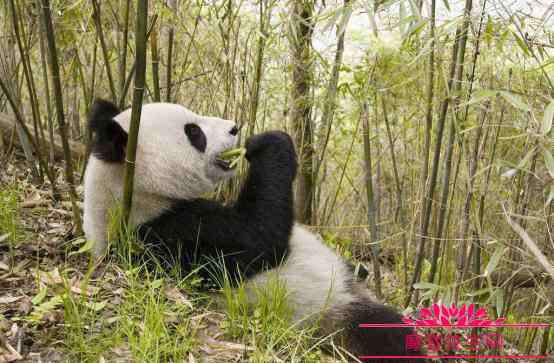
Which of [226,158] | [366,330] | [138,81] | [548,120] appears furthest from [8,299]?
[548,120]

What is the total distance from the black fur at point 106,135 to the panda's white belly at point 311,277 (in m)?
0.92

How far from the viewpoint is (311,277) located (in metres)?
2.72

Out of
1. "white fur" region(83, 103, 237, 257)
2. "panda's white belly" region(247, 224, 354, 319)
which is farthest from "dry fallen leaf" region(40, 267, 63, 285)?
"panda's white belly" region(247, 224, 354, 319)

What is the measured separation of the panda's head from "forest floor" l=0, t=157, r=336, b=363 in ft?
1.46

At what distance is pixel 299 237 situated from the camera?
300 centimetres

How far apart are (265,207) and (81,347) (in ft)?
3.75

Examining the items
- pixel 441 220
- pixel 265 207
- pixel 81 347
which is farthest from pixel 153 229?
pixel 441 220

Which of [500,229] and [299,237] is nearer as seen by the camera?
[299,237]

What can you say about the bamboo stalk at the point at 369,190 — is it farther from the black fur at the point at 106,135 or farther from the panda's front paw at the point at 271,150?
the black fur at the point at 106,135

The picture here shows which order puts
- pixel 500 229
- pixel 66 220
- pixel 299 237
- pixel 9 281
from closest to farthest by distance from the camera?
pixel 9 281 < pixel 299 237 < pixel 66 220 < pixel 500 229

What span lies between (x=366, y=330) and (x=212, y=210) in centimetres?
99

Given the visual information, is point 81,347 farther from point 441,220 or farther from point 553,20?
point 553,20

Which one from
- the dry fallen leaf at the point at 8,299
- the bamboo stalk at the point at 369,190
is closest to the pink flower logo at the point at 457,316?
the bamboo stalk at the point at 369,190

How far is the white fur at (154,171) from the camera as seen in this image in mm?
2479
